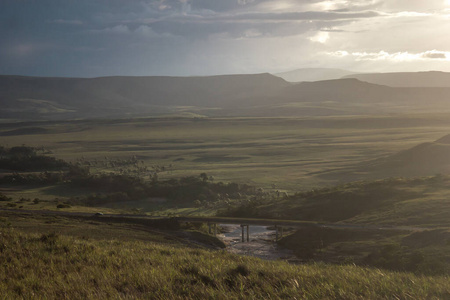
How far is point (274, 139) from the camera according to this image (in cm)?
15050

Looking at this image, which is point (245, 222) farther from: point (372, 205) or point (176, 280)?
point (176, 280)

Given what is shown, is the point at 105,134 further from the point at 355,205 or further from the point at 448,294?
the point at 448,294

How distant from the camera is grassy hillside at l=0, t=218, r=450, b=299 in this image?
9484 mm

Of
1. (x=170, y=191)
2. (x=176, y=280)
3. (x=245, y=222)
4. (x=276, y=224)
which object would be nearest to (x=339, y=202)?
(x=276, y=224)

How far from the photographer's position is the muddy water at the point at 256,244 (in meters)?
33.2

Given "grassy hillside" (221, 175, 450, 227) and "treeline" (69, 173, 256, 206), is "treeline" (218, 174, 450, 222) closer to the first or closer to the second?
"grassy hillside" (221, 175, 450, 227)

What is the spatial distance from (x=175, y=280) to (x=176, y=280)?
0.02m

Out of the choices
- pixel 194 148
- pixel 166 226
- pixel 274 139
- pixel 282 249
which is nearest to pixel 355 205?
pixel 282 249

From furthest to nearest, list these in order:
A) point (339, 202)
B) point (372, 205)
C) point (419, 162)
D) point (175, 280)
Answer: point (419, 162) < point (339, 202) < point (372, 205) < point (175, 280)

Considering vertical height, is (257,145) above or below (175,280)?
below

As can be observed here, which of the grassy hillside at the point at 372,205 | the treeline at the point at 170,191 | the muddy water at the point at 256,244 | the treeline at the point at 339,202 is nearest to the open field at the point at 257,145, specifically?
the treeline at the point at 170,191

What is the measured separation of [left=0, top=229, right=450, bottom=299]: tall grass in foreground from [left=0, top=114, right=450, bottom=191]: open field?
2187 inches

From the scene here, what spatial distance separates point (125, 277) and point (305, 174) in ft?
229

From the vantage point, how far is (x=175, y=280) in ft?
36.3
